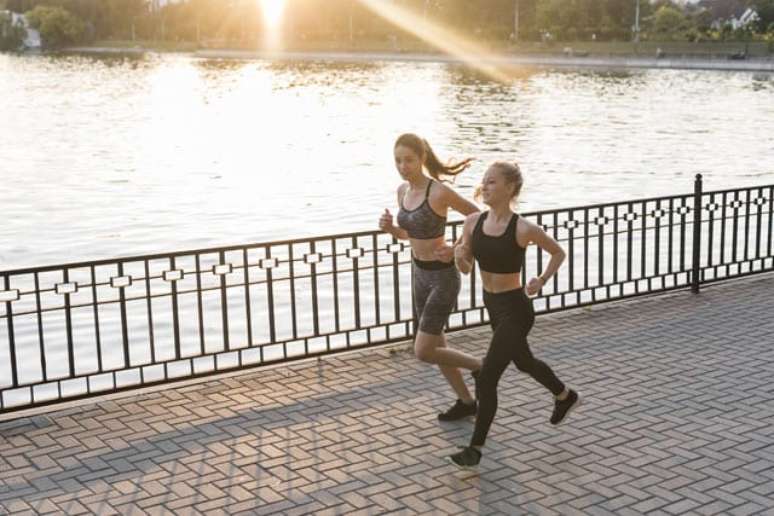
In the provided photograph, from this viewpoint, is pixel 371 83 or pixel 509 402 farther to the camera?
pixel 371 83

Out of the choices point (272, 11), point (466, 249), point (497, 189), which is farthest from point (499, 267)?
point (272, 11)

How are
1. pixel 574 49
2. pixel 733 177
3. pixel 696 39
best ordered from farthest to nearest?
pixel 574 49
pixel 696 39
pixel 733 177

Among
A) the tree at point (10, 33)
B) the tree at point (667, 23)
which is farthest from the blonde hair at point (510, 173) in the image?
the tree at point (10, 33)

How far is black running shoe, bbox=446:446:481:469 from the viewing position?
652 centimetres

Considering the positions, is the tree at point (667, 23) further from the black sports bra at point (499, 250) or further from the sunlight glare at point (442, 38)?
the black sports bra at point (499, 250)

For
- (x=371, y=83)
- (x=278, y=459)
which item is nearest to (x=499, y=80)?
(x=371, y=83)

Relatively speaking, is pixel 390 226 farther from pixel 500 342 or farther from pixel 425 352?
pixel 500 342

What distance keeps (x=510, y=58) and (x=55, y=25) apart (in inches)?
3748

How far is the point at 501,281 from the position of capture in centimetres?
645

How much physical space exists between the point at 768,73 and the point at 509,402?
83.3 m

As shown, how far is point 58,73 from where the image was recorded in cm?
10538

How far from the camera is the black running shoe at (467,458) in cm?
652

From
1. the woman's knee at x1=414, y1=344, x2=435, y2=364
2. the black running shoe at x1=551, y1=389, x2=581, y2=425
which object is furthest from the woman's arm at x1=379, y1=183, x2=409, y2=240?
the black running shoe at x1=551, y1=389, x2=581, y2=425

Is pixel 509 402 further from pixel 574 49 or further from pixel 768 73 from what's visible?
pixel 574 49
